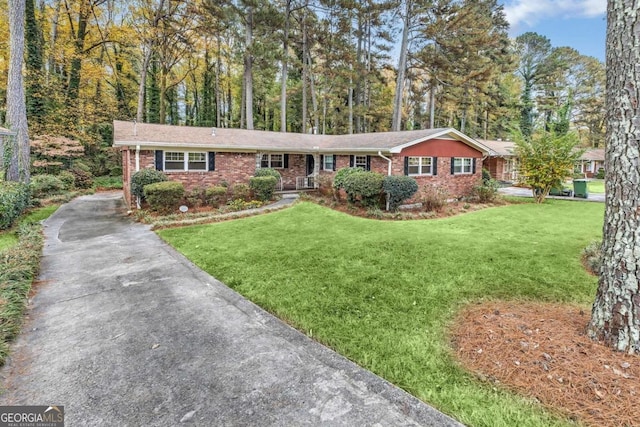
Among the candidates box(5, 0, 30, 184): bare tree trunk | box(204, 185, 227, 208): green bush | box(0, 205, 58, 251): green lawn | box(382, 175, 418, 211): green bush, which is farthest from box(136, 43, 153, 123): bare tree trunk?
box(382, 175, 418, 211): green bush

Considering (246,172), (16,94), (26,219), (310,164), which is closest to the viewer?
(26,219)

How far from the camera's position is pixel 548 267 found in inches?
254

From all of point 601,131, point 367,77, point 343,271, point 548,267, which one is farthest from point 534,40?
point 343,271

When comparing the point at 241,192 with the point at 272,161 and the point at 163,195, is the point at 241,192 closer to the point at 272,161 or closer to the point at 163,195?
the point at 163,195

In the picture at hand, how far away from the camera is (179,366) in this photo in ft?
11.4

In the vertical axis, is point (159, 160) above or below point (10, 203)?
above

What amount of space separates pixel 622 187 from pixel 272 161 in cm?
1632

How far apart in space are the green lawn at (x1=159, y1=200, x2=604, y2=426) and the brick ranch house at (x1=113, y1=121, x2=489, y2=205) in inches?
184

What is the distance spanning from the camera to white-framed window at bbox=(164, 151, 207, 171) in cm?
1398

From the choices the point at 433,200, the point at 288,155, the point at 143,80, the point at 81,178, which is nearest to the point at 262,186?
the point at 288,155

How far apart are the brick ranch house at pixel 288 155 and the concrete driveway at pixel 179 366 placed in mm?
8882

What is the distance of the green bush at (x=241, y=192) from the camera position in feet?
47.5

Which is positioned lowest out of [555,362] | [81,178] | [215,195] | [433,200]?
[555,362]

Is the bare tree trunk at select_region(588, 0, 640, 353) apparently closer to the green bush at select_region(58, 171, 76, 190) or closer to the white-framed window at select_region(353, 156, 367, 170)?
the white-framed window at select_region(353, 156, 367, 170)
